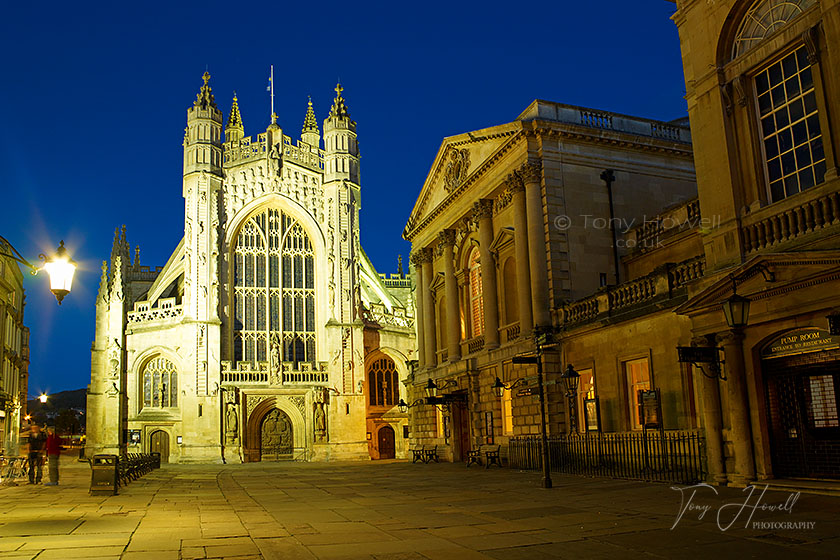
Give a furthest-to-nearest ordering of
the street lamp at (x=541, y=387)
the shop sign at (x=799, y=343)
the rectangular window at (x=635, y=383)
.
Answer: the rectangular window at (x=635, y=383), the street lamp at (x=541, y=387), the shop sign at (x=799, y=343)

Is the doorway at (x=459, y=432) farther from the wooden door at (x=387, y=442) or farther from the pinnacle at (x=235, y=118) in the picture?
the pinnacle at (x=235, y=118)

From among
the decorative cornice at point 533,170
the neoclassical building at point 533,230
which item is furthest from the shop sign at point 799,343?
the decorative cornice at point 533,170

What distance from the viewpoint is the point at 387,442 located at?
5153 cm

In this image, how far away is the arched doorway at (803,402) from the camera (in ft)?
44.9

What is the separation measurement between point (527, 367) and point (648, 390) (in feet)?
19.4

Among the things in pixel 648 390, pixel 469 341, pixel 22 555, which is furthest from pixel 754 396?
pixel 469 341

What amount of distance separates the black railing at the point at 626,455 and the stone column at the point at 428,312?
36.5 ft

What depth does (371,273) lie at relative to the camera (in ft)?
185

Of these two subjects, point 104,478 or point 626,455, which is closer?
point 104,478

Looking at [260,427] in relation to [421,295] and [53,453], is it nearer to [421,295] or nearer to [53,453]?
[421,295]

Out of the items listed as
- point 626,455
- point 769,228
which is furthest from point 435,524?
point 626,455

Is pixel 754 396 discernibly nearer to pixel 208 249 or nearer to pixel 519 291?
pixel 519 291

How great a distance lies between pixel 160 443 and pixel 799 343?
1632 inches

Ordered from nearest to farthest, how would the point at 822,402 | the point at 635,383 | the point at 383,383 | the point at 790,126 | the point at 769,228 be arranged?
the point at 822,402, the point at 769,228, the point at 790,126, the point at 635,383, the point at 383,383
